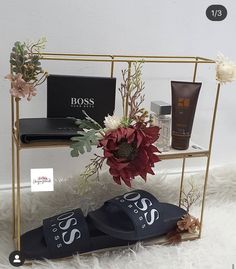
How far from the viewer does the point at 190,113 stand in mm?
906

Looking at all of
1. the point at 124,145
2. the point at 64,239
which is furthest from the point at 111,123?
the point at 64,239

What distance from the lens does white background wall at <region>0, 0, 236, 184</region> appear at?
37.8 inches

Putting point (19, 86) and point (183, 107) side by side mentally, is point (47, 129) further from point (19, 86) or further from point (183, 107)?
point (183, 107)

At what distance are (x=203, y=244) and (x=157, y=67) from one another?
1.52ft

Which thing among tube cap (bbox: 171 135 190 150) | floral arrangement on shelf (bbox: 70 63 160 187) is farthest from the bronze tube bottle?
floral arrangement on shelf (bbox: 70 63 160 187)

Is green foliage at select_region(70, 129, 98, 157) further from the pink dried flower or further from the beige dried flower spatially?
the beige dried flower

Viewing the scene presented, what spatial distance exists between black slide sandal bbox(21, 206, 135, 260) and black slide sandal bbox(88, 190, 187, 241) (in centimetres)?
3

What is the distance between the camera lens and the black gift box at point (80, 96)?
2.80ft

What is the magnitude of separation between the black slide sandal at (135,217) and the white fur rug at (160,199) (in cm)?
4

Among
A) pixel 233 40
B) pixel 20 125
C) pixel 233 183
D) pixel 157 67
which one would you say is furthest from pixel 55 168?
pixel 233 40

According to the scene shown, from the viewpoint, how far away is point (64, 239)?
33.6 inches

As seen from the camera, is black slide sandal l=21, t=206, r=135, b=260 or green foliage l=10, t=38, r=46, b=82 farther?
black slide sandal l=21, t=206, r=135, b=260

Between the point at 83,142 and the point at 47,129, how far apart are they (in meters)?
0.10

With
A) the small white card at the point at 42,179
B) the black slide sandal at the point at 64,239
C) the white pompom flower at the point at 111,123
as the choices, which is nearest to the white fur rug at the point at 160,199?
the black slide sandal at the point at 64,239
